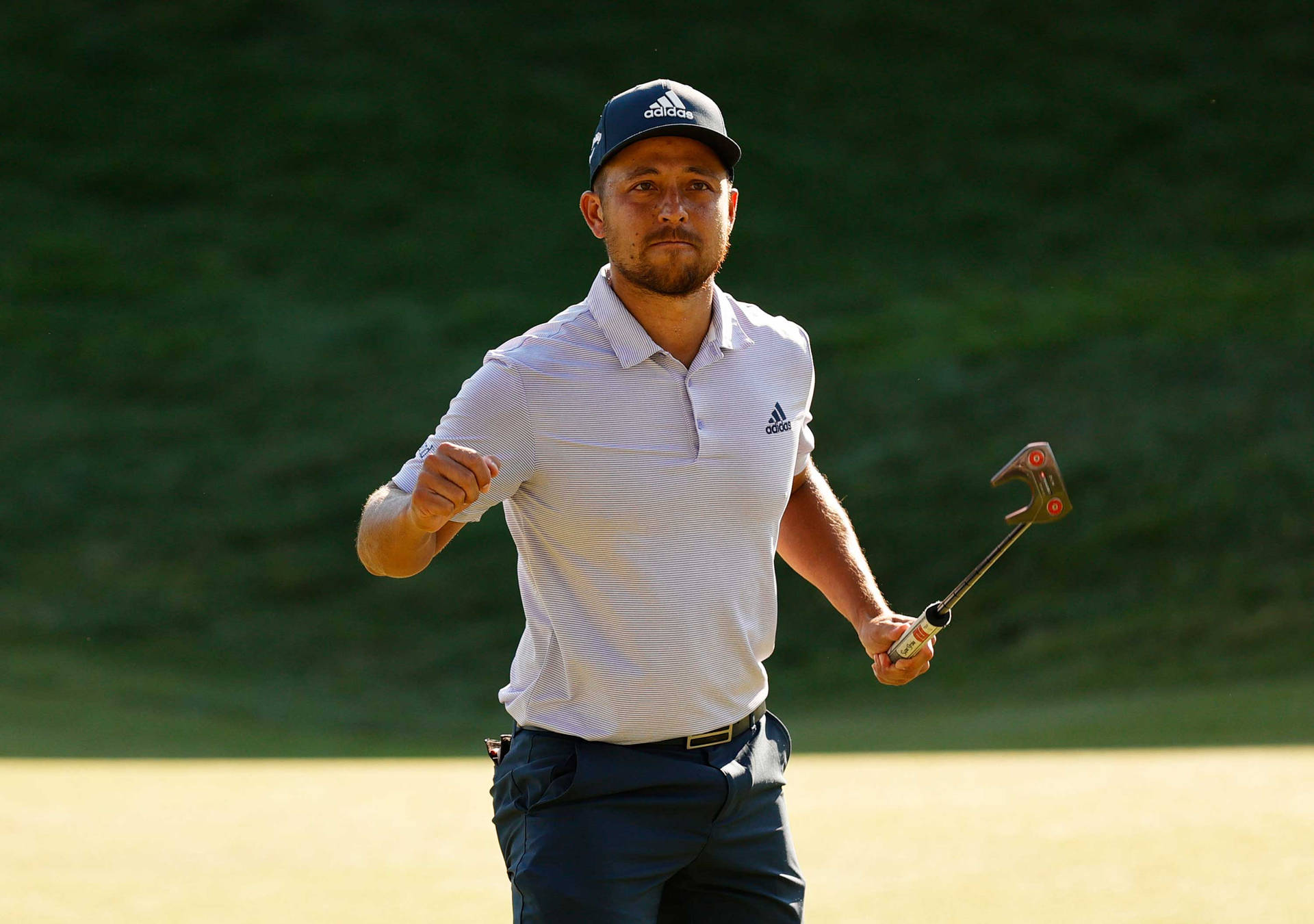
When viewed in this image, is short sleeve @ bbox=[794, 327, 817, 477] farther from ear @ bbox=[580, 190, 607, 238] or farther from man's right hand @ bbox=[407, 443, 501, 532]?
man's right hand @ bbox=[407, 443, 501, 532]

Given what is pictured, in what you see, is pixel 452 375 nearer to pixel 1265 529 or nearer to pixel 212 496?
pixel 212 496

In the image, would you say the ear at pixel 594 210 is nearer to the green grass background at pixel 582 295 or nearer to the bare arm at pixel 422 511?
the bare arm at pixel 422 511

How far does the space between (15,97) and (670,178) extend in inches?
775

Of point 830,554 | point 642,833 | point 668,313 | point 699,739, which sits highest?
point 668,313

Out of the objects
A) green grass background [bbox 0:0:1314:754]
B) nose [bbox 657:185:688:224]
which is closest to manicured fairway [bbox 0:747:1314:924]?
green grass background [bbox 0:0:1314:754]

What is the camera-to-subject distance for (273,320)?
1709 cm

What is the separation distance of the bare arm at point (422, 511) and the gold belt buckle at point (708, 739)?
470 millimetres

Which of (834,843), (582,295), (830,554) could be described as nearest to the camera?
(830,554)

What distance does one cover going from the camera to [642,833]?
258 cm

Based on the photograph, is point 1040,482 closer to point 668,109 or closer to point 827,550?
point 827,550

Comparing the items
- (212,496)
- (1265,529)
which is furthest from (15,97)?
(1265,529)

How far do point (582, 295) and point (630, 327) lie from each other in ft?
48.5

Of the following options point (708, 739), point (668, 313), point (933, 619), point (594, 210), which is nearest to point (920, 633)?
point (933, 619)

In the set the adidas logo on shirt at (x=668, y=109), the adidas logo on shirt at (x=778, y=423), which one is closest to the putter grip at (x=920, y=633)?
the adidas logo on shirt at (x=778, y=423)
